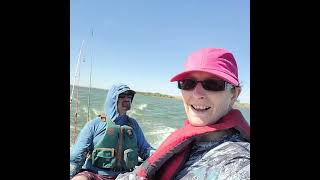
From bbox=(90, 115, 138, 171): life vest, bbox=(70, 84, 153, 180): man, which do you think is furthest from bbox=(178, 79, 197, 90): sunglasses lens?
bbox=(90, 115, 138, 171): life vest

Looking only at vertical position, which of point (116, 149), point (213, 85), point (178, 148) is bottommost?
point (116, 149)

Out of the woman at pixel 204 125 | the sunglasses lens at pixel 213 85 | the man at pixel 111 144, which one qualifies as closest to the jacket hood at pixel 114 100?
the man at pixel 111 144

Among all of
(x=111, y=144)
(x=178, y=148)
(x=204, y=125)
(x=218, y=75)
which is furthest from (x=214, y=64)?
(x=111, y=144)

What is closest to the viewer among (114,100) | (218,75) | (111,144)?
(218,75)

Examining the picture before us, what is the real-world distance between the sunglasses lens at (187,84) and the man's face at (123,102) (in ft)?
6.28

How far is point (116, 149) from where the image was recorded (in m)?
3.08

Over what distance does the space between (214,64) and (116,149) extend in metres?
2.03

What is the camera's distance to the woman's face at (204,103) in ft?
4.18

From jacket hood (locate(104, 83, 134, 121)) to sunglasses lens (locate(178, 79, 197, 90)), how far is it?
1.89 metres

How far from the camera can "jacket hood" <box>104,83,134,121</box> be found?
10.5 ft

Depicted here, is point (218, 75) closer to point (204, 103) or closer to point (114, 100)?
point (204, 103)

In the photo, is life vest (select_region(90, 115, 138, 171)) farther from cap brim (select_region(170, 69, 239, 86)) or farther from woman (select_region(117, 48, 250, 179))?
cap brim (select_region(170, 69, 239, 86))

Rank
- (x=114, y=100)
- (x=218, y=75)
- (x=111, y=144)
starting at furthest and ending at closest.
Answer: (x=114, y=100), (x=111, y=144), (x=218, y=75)

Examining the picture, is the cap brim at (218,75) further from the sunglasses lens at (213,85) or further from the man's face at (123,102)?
the man's face at (123,102)
